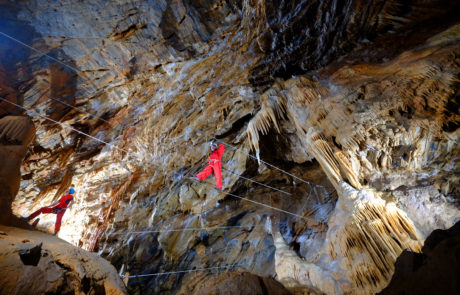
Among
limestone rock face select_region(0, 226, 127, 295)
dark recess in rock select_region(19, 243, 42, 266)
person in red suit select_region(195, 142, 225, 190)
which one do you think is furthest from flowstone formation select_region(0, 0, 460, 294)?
dark recess in rock select_region(19, 243, 42, 266)

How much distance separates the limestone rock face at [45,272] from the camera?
2.47 metres

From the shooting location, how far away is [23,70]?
530cm

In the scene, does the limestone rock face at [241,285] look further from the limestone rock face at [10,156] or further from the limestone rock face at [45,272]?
the limestone rock face at [10,156]

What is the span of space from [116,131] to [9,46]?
10.6 feet

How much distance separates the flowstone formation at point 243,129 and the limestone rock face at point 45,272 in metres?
1.70

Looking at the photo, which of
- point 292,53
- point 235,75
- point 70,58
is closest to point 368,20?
point 292,53

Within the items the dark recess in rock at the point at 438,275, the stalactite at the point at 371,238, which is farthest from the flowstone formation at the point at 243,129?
the dark recess in rock at the point at 438,275

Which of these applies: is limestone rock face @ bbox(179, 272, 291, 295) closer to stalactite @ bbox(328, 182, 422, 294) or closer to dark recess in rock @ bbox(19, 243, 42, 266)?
stalactite @ bbox(328, 182, 422, 294)

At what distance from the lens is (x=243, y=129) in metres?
7.20

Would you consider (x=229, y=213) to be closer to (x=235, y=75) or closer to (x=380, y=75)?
(x=235, y=75)

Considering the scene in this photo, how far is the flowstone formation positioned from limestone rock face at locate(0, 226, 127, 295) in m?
1.70

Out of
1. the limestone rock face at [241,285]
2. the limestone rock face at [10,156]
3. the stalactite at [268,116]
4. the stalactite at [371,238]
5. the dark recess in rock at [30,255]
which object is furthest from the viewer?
the stalactite at [268,116]

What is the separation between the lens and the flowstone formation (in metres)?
3.48

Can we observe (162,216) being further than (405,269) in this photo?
Yes
